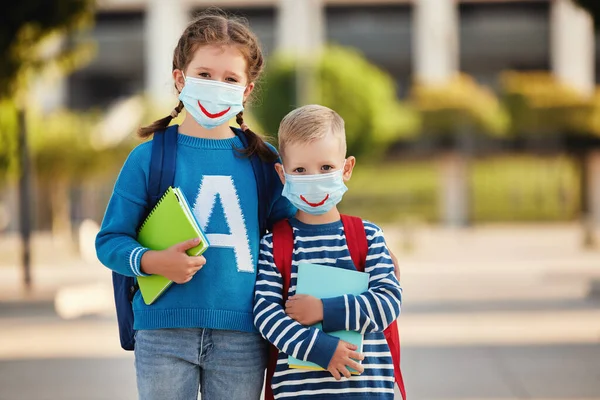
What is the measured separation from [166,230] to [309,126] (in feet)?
1.86

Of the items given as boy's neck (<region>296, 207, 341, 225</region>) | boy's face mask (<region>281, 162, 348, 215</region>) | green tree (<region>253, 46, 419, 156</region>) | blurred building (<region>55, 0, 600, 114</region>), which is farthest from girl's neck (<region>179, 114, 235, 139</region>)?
blurred building (<region>55, 0, 600, 114</region>)

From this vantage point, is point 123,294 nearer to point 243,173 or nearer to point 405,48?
point 243,173

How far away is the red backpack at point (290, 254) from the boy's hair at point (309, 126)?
27 cm

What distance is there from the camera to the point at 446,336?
408 inches

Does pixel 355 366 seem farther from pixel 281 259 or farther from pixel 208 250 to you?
pixel 208 250

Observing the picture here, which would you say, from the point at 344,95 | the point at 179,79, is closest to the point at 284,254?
the point at 179,79

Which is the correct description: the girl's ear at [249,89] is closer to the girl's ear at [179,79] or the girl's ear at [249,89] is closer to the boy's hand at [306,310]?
the girl's ear at [179,79]

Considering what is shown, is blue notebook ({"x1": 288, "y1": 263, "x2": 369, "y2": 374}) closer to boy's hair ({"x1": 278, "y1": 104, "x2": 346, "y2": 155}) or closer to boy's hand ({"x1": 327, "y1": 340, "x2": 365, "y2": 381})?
boy's hand ({"x1": 327, "y1": 340, "x2": 365, "y2": 381})

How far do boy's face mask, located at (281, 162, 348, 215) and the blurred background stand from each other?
3.97m

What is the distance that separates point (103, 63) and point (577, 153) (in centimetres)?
2078

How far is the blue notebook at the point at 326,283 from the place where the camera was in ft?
10.5

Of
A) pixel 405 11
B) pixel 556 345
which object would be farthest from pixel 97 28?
pixel 556 345

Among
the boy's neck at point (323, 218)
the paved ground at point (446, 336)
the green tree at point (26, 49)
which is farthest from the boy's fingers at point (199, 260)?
the green tree at point (26, 49)

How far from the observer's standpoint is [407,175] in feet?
136
